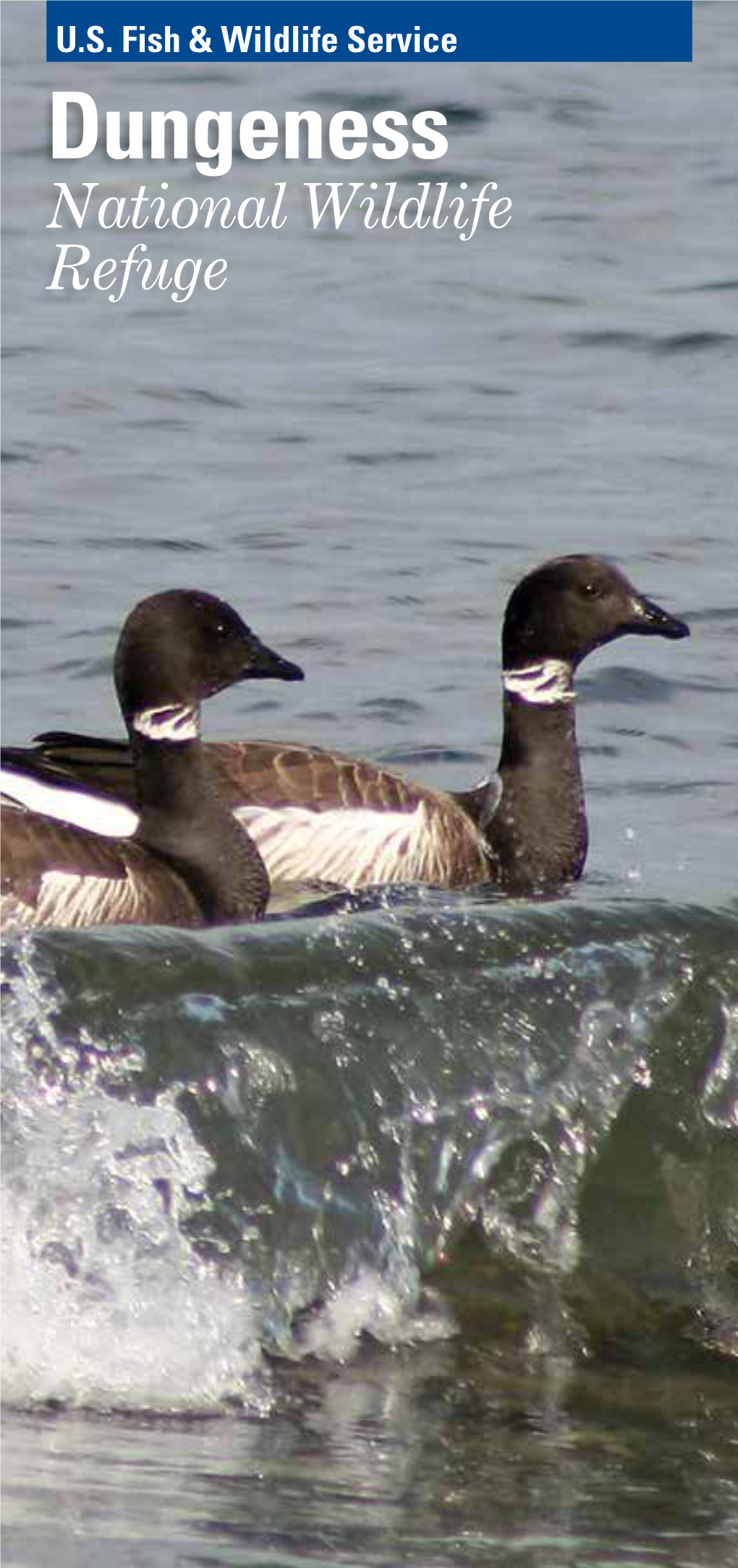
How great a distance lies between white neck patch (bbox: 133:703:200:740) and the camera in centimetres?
1111

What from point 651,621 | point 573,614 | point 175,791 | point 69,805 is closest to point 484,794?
point 573,614

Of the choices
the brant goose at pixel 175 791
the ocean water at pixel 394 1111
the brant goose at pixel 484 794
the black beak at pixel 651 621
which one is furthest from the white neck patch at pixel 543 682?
the brant goose at pixel 175 791

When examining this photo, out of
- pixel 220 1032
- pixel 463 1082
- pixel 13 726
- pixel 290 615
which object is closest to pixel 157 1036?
pixel 220 1032

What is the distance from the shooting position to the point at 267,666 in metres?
11.2

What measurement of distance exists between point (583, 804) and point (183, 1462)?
5.72 metres

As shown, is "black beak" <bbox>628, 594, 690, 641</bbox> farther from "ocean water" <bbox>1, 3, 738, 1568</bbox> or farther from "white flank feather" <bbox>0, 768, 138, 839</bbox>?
"white flank feather" <bbox>0, 768, 138, 839</bbox>

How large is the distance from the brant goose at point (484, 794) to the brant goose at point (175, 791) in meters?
0.49

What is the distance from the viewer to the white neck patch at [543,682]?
1219 centimetres

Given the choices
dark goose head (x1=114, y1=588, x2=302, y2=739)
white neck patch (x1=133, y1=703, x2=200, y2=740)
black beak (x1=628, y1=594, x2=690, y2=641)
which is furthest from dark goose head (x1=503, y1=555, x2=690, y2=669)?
white neck patch (x1=133, y1=703, x2=200, y2=740)

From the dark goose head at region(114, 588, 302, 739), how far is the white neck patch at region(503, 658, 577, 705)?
4.18ft

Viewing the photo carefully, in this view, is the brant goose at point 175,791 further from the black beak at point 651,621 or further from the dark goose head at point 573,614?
the black beak at point 651,621

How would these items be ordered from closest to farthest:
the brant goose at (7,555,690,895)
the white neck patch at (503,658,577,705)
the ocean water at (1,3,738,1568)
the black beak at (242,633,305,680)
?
1. the ocean water at (1,3,738,1568)
2. the black beak at (242,633,305,680)
3. the brant goose at (7,555,690,895)
4. the white neck patch at (503,658,577,705)

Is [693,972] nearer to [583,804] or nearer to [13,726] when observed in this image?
[583,804]

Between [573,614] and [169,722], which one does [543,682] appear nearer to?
[573,614]
